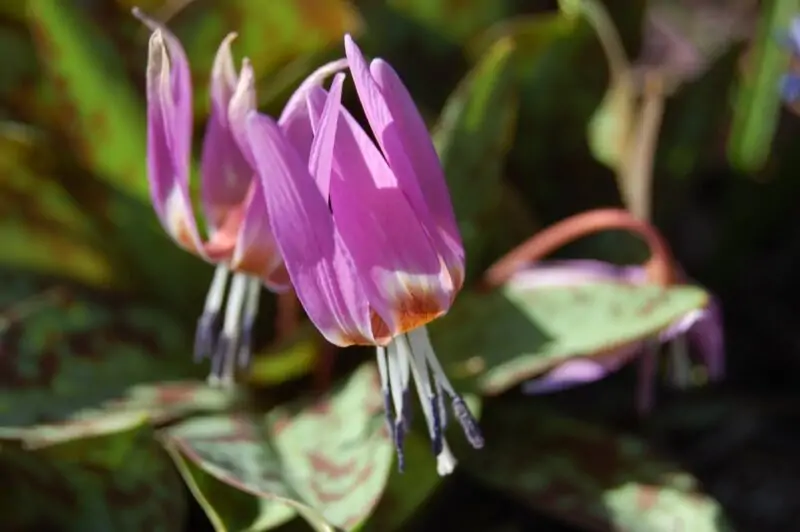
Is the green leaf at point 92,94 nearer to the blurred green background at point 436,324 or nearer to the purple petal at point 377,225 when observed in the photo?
the blurred green background at point 436,324

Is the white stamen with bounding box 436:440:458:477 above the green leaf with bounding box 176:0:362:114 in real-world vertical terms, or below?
below

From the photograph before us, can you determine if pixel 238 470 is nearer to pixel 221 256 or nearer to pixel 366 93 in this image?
pixel 221 256

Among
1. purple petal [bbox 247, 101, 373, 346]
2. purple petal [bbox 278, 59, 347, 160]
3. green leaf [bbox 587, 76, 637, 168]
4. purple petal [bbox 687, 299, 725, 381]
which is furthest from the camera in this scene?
green leaf [bbox 587, 76, 637, 168]

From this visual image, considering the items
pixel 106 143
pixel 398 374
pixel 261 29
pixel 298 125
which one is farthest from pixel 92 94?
pixel 398 374

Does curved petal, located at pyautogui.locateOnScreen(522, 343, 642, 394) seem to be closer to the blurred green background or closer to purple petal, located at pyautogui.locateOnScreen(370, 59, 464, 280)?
the blurred green background

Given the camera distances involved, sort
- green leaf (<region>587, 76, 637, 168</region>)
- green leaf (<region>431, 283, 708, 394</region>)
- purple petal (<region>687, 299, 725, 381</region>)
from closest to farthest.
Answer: green leaf (<region>431, 283, 708, 394</region>), purple petal (<region>687, 299, 725, 381</region>), green leaf (<region>587, 76, 637, 168</region>)

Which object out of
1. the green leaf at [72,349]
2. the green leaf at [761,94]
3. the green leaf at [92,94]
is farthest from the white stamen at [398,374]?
the green leaf at [761,94]

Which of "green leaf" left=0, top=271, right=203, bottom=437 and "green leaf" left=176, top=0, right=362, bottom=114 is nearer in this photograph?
"green leaf" left=0, top=271, right=203, bottom=437

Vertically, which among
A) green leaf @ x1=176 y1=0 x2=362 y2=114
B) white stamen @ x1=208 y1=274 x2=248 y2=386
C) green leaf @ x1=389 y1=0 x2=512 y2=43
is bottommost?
white stamen @ x1=208 y1=274 x2=248 y2=386

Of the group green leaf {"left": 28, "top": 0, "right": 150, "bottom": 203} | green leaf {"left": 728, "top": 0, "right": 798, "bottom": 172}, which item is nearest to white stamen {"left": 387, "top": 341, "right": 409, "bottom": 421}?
green leaf {"left": 28, "top": 0, "right": 150, "bottom": 203}

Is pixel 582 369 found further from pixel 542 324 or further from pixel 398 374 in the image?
pixel 398 374
